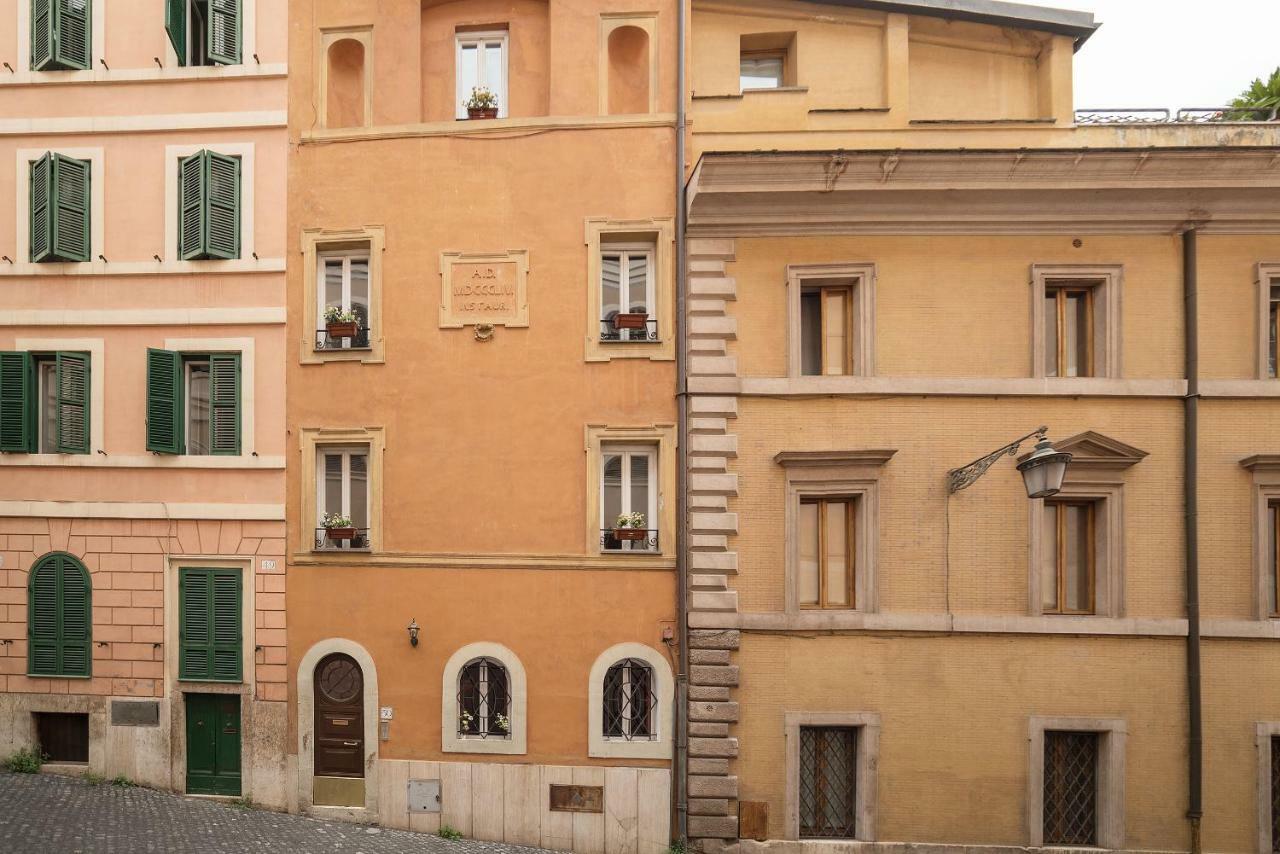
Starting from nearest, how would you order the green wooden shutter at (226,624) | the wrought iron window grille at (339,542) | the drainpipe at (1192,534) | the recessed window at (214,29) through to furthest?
the drainpipe at (1192,534) → the wrought iron window grille at (339,542) → the green wooden shutter at (226,624) → the recessed window at (214,29)

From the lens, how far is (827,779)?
10.1 metres

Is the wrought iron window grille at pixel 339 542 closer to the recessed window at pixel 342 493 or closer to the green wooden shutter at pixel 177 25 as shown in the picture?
the recessed window at pixel 342 493

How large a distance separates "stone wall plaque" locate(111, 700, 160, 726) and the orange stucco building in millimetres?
2057

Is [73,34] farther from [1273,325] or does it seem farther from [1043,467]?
[1273,325]

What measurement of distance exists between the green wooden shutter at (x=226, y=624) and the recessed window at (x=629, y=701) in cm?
531

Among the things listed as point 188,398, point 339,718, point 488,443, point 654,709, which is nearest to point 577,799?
point 654,709

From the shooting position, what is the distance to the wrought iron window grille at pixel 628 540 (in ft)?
33.9

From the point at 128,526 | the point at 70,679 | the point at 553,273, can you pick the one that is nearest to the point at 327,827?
the point at 70,679

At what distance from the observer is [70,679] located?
434 inches

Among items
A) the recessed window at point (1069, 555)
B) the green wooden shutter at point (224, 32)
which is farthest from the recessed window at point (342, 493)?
the recessed window at point (1069, 555)

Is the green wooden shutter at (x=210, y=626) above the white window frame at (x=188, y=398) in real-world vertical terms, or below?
below

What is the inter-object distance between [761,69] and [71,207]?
10.3 metres

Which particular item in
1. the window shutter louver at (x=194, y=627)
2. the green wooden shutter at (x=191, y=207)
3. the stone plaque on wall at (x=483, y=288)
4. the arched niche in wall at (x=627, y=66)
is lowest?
the window shutter louver at (x=194, y=627)

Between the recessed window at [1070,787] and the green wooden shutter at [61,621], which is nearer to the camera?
the recessed window at [1070,787]
